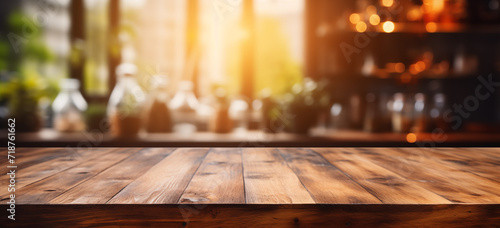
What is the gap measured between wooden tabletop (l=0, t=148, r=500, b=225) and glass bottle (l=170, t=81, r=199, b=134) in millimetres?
1269

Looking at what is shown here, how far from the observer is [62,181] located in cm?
90

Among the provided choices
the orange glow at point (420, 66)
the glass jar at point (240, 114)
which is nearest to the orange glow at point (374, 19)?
the orange glow at point (420, 66)

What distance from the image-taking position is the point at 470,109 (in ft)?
9.40

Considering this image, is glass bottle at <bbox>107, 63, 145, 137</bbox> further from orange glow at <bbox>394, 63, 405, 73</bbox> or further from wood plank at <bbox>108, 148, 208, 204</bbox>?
orange glow at <bbox>394, 63, 405, 73</bbox>

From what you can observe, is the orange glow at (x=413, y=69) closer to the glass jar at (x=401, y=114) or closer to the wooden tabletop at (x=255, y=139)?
the glass jar at (x=401, y=114)

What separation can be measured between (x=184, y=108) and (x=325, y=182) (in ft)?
6.23

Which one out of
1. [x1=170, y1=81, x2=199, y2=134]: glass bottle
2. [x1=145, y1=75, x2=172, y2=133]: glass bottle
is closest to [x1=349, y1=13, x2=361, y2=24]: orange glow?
[x1=170, y1=81, x2=199, y2=134]: glass bottle

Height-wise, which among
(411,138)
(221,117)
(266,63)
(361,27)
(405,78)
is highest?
(361,27)

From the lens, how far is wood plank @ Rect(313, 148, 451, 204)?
77 centimetres

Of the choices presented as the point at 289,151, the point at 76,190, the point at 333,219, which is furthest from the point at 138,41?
the point at 333,219

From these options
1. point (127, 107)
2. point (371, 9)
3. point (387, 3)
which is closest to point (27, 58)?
point (127, 107)

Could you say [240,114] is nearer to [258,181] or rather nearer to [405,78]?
[405,78]

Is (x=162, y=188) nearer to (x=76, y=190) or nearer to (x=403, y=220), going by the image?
(x=76, y=190)

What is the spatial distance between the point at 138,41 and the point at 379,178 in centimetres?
226
